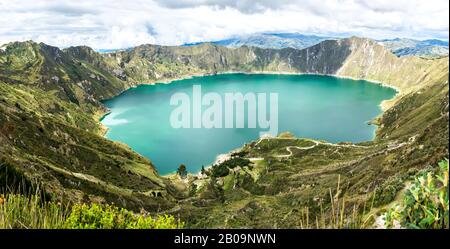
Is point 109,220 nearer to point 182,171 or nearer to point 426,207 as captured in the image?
point 426,207

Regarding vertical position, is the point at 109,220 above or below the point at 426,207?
below

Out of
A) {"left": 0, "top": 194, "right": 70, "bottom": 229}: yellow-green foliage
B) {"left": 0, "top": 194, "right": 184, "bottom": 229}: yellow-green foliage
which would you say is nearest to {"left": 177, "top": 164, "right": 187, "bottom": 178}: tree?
{"left": 0, "top": 194, "right": 184, "bottom": 229}: yellow-green foliage

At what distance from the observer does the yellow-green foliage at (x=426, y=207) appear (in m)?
5.64

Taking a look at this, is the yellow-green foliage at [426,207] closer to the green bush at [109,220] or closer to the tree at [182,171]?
the green bush at [109,220]

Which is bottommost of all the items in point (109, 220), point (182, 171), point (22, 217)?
point (182, 171)

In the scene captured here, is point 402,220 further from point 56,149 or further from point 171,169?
point 171,169

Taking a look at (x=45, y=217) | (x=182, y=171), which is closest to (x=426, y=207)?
(x=45, y=217)

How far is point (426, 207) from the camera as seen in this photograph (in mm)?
5984

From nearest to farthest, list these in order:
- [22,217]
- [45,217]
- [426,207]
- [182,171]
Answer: [426,207] → [45,217] → [22,217] → [182,171]

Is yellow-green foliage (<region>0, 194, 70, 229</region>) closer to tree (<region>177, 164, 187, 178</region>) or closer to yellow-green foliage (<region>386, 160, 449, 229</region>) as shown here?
yellow-green foliage (<region>386, 160, 449, 229</region>)

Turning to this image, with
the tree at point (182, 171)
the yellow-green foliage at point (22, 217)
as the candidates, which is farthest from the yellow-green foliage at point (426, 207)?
the tree at point (182, 171)

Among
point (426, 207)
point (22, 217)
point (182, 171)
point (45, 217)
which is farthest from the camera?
point (182, 171)

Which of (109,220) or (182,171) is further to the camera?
(182,171)
